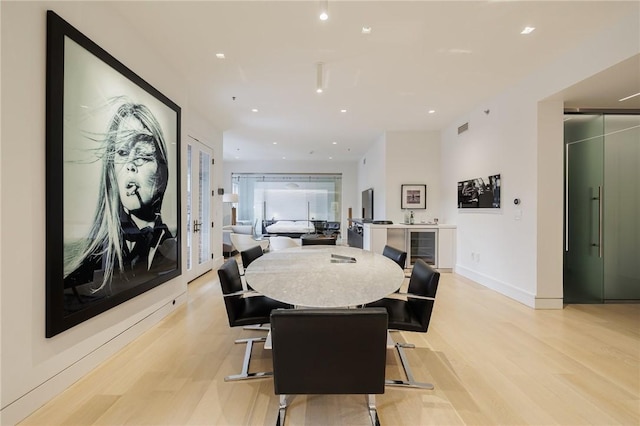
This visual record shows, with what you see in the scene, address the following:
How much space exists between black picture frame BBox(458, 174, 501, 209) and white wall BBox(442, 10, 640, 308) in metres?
0.12

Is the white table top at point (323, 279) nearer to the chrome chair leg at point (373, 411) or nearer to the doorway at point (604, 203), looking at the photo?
the chrome chair leg at point (373, 411)

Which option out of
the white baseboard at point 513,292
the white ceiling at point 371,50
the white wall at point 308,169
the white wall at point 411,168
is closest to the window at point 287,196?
the white wall at point 308,169

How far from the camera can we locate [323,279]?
6.56 feet

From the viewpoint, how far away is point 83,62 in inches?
81.2

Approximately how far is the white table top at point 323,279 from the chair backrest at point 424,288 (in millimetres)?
163

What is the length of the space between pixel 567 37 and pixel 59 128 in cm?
443

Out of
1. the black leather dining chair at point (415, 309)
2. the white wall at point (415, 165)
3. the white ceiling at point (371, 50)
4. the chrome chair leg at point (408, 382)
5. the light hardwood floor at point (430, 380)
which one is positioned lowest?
the light hardwood floor at point (430, 380)

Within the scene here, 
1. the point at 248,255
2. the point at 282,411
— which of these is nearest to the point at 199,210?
the point at 248,255

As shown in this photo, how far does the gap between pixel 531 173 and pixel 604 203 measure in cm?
114

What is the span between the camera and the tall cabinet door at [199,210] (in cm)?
471

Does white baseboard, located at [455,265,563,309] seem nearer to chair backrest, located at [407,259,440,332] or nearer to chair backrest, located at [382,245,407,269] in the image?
chair backrest, located at [382,245,407,269]

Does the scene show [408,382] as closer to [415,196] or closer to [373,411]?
[373,411]

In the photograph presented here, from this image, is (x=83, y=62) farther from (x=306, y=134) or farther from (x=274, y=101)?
(x=306, y=134)

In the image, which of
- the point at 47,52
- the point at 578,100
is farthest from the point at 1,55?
the point at 578,100
